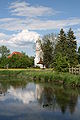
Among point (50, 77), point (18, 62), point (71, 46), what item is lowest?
point (50, 77)

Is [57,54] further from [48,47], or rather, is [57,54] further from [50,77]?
[48,47]

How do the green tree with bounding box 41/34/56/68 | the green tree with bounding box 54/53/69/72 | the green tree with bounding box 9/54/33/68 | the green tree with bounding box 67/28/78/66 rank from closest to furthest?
the green tree with bounding box 54/53/69/72 → the green tree with bounding box 67/28/78/66 → the green tree with bounding box 41/34/56/68 → the green tree with bounding box 9/54/33/68

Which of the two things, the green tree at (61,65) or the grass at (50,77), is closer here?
the grass at (50,77)

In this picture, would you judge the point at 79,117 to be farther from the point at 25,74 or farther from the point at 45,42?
the point at 45,42

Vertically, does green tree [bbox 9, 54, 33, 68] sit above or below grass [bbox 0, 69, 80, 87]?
above

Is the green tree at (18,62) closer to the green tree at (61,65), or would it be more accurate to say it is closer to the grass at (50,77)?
the grass at (50,77)

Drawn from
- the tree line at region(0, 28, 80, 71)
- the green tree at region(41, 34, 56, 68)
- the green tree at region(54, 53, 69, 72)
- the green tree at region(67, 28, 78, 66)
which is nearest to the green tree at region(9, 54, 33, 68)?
the tree line at region(0, 28, 80, 71)

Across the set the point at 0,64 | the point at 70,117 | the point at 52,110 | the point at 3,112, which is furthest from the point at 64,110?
the point at 0,64

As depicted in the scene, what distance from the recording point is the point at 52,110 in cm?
1845

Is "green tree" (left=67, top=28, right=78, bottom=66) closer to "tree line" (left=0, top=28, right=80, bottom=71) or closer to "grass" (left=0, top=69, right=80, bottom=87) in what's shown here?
"tree line" (left=0, top=28, right=80, bottom=71)

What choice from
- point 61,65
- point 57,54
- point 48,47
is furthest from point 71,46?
point 61,65

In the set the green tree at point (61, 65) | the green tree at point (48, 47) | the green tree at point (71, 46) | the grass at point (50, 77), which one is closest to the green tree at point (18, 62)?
the green tree at point (48, 47)

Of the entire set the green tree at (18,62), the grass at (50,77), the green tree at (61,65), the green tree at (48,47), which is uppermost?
the green tree at (48,47)

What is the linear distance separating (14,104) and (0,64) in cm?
6436
